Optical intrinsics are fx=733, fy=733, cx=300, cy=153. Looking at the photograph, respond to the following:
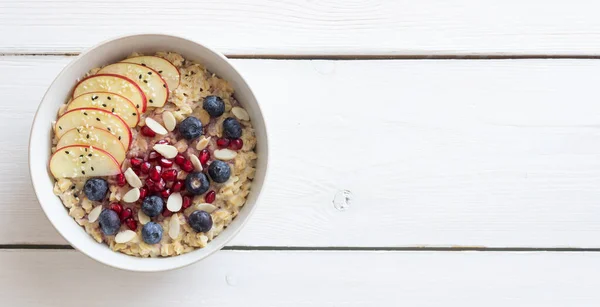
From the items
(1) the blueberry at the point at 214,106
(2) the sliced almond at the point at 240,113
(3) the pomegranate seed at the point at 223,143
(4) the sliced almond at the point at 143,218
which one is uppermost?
(2) the sliced almond at the point at 240,113

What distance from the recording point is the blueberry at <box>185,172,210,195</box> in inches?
50.6

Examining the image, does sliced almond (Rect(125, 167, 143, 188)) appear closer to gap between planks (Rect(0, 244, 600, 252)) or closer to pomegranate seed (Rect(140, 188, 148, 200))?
pomegranate seed (Rect(140, 188, 148, 200))

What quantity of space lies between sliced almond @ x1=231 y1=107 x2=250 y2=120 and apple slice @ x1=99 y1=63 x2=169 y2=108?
0.13 meters

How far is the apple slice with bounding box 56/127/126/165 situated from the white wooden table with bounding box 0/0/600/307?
18 centimetres

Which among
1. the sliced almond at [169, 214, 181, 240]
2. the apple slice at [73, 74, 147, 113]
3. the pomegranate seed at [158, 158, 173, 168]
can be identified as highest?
the apple slice at [73, 74, 147, 113]

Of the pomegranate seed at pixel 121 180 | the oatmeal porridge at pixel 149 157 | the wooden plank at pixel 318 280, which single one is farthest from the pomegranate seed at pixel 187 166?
the wooden plank at pixel 318 280

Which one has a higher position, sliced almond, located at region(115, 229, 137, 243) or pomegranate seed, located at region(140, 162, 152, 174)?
pomegranate seed, located at region(140, 162, 152, 174)

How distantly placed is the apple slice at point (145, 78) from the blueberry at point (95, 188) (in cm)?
16

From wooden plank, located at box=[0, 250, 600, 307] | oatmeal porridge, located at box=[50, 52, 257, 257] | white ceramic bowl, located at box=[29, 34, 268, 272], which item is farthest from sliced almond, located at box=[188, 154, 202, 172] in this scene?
wooden plank, located at box=[0, 250, 600, 307]

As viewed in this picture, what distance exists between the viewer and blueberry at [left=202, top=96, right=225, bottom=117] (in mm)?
1304

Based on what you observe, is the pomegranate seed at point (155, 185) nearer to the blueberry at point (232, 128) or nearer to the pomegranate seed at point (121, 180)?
the pomegranate seed at point (121, 180)

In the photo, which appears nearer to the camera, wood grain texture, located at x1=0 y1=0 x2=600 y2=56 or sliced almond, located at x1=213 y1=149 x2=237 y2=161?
sliced almond, located at x1=213 y1=149 x2=237 y2=161

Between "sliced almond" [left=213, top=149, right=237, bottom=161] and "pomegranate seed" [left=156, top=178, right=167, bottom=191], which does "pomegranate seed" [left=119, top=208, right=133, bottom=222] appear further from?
"sliced almond" [left=213, top=149, right=237, bottom=161]

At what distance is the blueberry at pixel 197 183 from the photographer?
Answer: 128 centimetres
